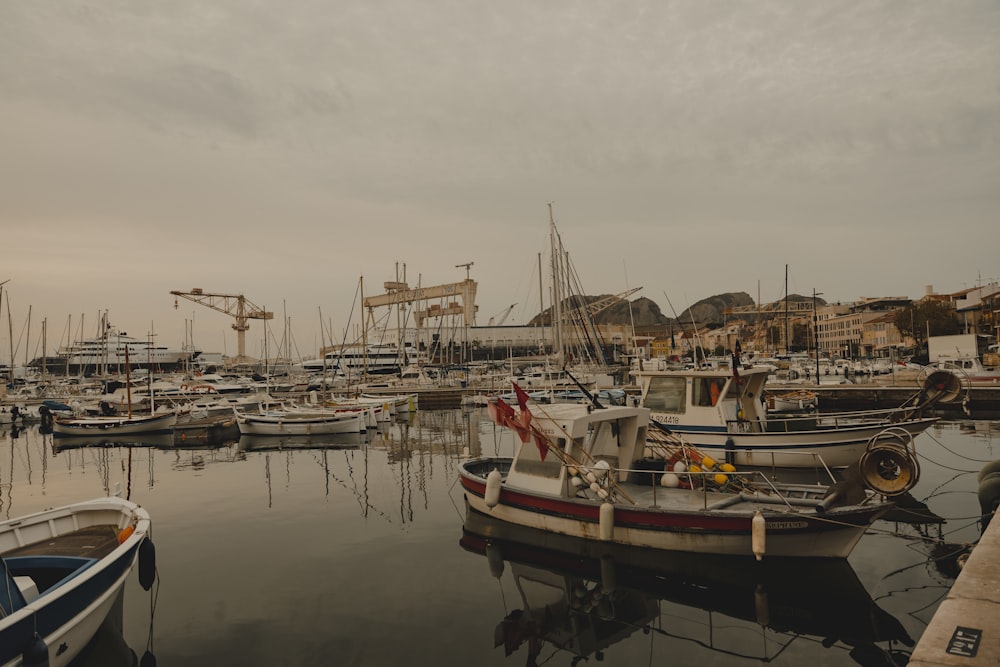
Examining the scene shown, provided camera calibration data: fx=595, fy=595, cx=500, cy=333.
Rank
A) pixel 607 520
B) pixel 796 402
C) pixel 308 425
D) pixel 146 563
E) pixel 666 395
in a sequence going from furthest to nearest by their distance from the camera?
pixel 796 402 → pixel 308 425 → pixel 666 395 → pixel 607 520 → pixel 146 563

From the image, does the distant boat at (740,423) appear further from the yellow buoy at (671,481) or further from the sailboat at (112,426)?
the sailboat at (112,426)

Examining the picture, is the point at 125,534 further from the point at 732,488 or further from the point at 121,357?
the point at 121,357

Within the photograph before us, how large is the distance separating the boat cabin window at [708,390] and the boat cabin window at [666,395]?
13.1 inches

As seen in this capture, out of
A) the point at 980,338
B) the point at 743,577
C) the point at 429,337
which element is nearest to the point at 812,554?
the point at 743,577

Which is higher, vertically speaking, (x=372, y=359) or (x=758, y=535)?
(x=372, y=359)

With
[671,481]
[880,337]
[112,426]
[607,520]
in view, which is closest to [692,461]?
[671,481]

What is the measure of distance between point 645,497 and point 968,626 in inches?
246

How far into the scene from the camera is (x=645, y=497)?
38.5 feet

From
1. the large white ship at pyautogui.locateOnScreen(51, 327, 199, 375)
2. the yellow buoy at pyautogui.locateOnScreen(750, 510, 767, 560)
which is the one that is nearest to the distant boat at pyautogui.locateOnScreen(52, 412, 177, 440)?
the yellow buoy at pyautogui.locateOnScreen(750, 510, 767, 560)

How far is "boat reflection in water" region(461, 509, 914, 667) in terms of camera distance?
7.93 metres

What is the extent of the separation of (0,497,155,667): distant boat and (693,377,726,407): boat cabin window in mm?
13395

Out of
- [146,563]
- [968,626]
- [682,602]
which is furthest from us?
[682,602]

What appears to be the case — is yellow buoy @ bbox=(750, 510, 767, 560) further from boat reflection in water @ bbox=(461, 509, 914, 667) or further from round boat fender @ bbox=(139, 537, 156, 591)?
round boat fender @ bbox=(139, 537, 156, 591)

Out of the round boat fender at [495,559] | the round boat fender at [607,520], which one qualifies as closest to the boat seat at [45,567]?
the round boat fender at [495,559]
